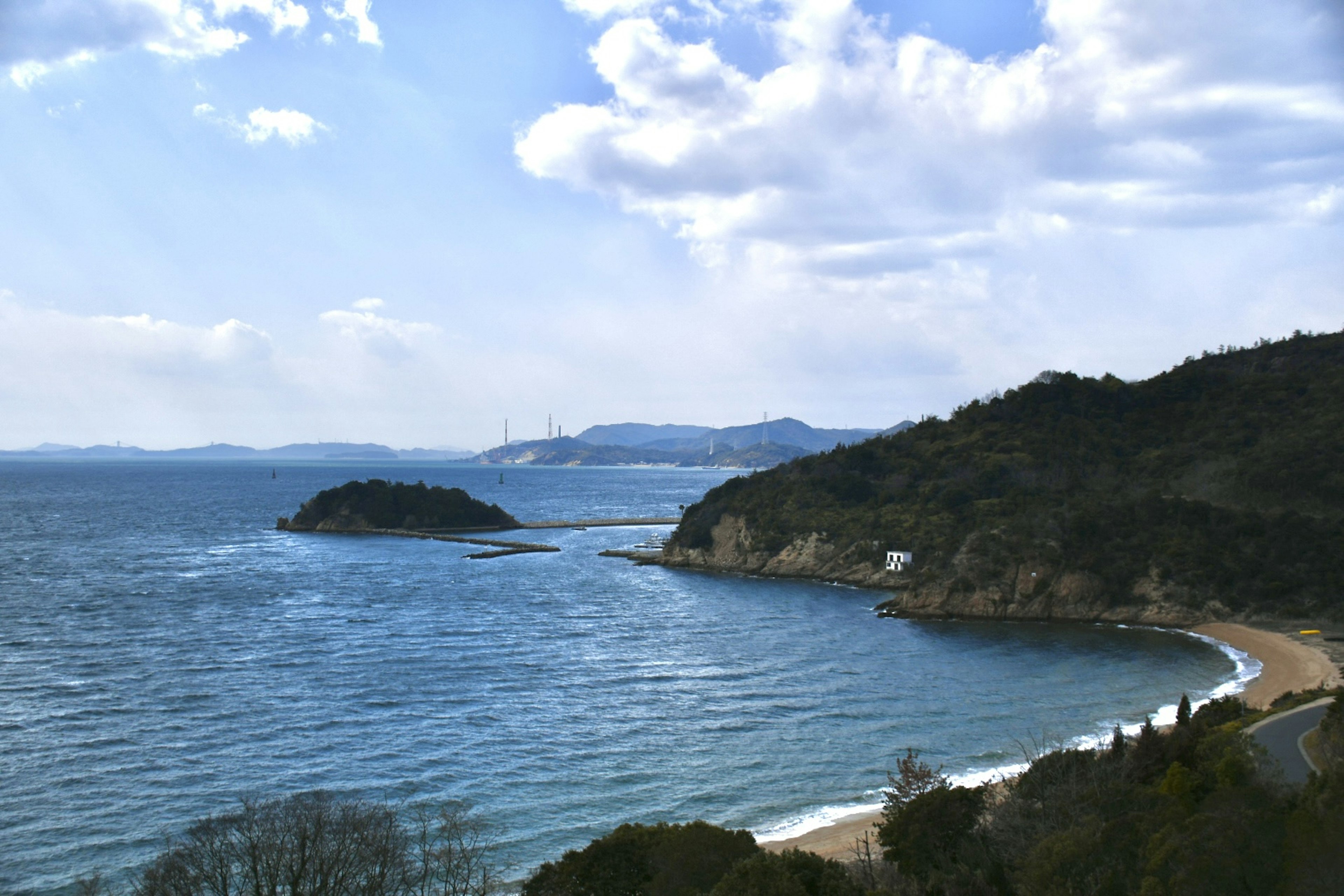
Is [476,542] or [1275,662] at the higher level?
[476,542]

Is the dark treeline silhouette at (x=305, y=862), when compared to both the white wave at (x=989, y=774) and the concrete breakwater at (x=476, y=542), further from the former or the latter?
the concrete breakwater at (x=476, y=542)

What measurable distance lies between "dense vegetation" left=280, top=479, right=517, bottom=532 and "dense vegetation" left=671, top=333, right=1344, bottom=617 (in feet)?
146

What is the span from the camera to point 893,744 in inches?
1358

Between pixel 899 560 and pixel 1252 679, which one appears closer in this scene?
pixel 1252 679

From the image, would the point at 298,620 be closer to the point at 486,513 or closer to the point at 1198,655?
the point at 1198,655

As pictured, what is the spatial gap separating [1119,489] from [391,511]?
95580mm

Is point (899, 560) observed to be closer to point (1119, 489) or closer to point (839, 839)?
point (1119, 489)

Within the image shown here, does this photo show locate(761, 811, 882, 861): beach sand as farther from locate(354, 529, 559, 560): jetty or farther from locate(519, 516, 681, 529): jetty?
locate(519, 516, 681, 529): jetty

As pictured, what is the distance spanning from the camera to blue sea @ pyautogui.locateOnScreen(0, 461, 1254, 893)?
91.8 ft

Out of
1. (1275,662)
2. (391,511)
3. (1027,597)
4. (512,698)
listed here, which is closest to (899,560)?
(1027,597)

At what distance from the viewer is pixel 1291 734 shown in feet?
91.5

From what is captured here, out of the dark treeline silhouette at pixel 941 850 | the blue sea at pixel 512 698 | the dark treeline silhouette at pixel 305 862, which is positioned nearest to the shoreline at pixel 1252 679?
the blue sea at pixel 512 698

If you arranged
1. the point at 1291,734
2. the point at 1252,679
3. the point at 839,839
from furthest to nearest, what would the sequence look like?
the point at 1252,679
the point at 1291,734
the point at 839,839

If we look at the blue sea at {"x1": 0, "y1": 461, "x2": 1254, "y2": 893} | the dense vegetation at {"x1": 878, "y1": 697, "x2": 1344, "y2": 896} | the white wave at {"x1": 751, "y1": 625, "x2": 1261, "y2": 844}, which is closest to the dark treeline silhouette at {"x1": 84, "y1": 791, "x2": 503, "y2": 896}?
the blue sea at {"x1": 0, "y1": 461, "x2": 1254, "y2": 893}
